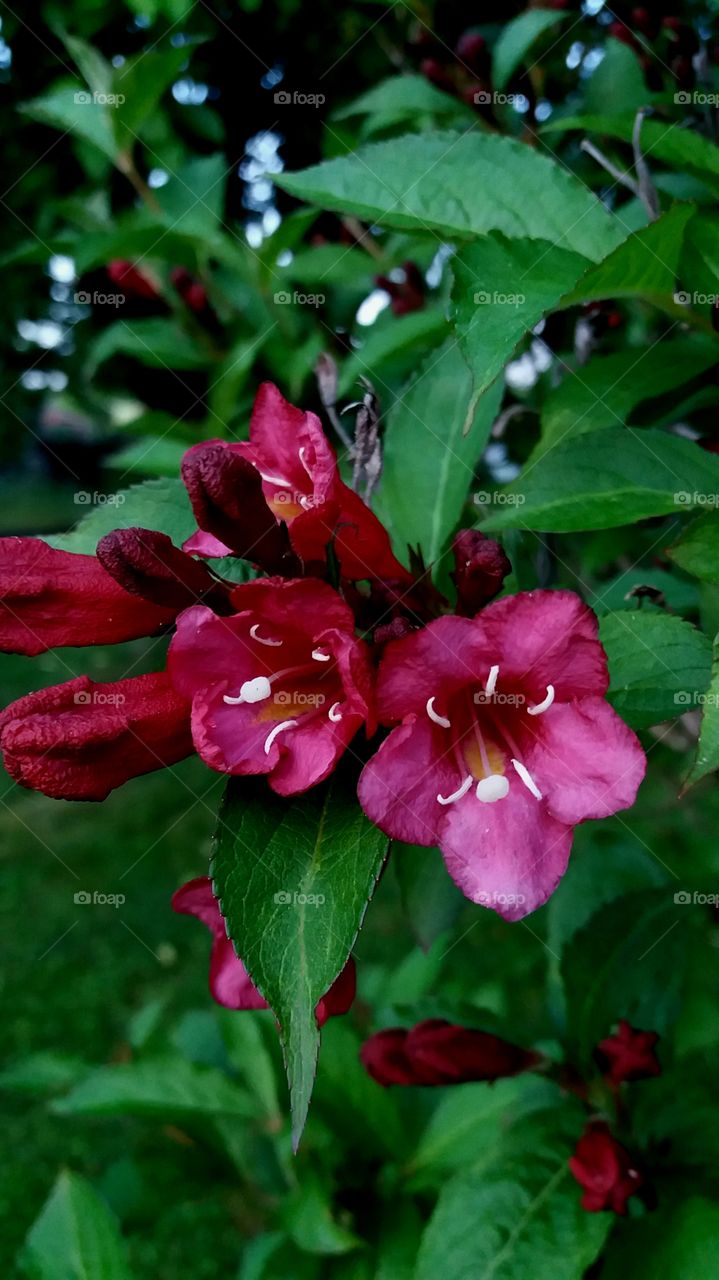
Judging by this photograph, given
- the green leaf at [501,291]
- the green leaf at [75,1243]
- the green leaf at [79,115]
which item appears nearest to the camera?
the green leaf at [501,291]

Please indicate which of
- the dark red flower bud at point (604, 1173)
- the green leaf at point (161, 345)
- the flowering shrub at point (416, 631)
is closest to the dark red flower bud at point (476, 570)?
the flowering shrub at point (416, 631)

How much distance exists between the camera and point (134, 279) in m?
2.53

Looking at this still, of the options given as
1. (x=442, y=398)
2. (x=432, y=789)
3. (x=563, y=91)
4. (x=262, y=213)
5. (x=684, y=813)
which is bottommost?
(x=684, y=813)

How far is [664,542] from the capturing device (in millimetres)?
1488

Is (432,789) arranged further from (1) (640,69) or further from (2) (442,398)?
(1) (640,69)

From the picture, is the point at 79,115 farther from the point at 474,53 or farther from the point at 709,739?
the point at 709,739

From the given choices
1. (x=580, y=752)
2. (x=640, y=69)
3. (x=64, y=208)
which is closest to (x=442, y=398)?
(x=580, y=752)

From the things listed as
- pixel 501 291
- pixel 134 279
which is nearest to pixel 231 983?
pixel 501 291

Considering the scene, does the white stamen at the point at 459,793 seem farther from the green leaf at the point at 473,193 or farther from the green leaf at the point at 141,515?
the green leaf at the point at 473,193

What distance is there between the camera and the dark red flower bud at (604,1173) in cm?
125

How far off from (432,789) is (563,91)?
1.80 meters

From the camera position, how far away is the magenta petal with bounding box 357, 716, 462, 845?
0.85 metres

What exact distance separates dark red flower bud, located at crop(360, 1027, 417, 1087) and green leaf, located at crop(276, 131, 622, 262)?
1.02 metres

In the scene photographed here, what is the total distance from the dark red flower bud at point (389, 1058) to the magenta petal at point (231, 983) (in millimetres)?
397
